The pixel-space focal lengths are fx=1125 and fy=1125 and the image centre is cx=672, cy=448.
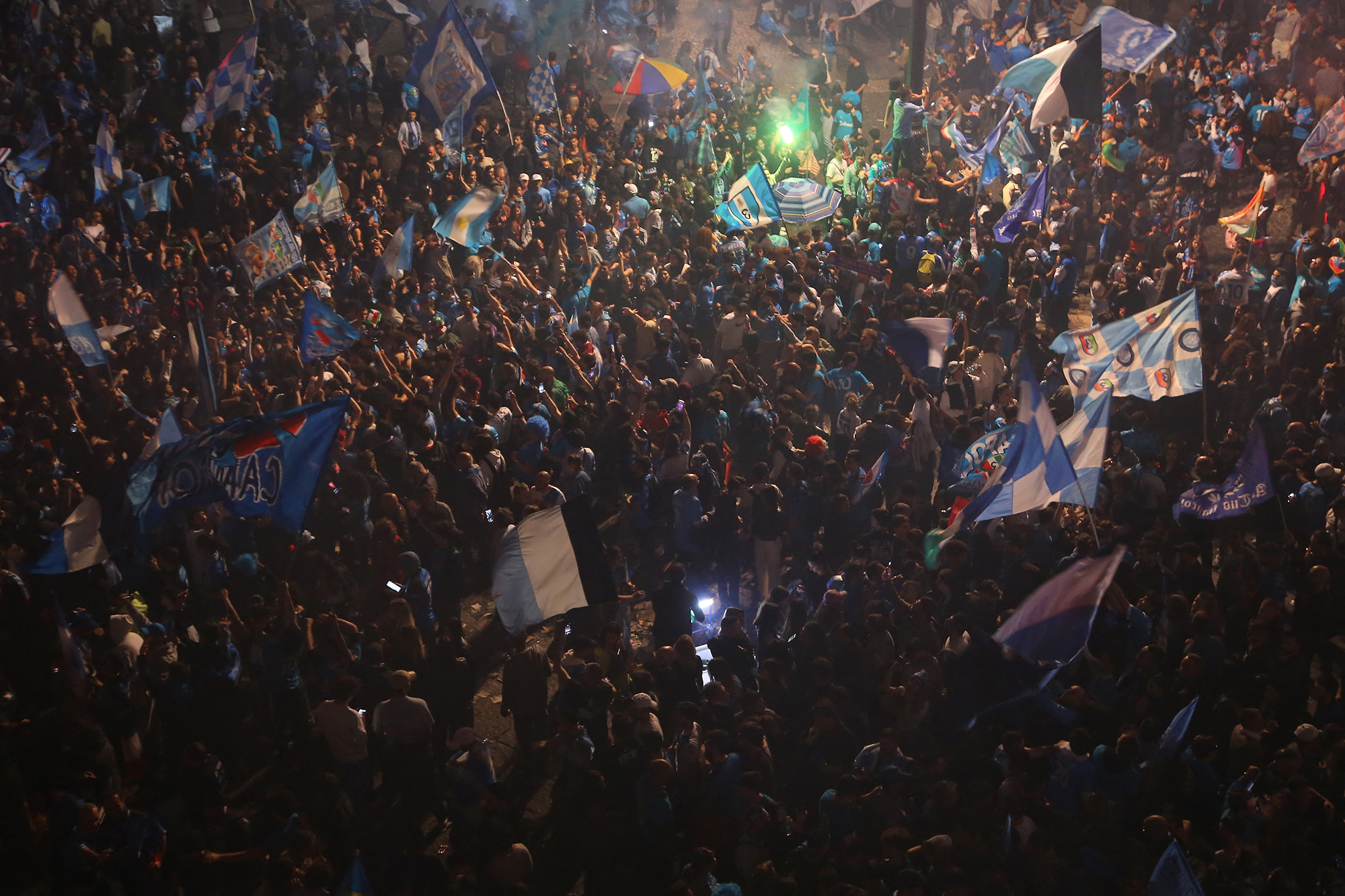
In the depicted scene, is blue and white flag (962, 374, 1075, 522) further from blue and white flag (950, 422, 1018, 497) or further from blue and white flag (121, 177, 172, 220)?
blue and white flag (121, 177, 172, 220)

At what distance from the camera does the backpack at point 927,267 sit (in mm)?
17734

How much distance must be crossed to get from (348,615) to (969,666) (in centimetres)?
608

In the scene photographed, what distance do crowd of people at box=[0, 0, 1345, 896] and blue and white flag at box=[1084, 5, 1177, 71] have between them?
1830 mm

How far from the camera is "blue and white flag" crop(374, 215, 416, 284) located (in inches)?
633

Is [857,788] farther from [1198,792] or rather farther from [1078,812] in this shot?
[1198,792]

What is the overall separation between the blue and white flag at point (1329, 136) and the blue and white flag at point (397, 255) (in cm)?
1375

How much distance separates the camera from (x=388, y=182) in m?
23.5

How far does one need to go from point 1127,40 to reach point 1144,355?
11215 millimetres

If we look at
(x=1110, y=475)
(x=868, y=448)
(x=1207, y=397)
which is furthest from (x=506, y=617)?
(x=1207, y=397)

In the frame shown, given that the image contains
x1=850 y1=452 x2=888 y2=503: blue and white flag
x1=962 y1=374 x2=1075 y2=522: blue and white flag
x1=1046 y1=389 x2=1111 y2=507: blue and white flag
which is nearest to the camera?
x1=962 y1=374 x2=1075 y2=522: blue and white flag

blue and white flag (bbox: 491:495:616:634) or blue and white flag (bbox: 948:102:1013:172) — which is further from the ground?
blue and white flag (bbox: 948:102:1013:172)

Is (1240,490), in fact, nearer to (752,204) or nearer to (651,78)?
(752,204)

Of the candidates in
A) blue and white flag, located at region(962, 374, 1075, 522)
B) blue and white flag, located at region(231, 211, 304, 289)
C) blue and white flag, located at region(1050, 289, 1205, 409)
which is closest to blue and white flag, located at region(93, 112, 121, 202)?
blue and white flag, located at region(231, 211, 304, 289)

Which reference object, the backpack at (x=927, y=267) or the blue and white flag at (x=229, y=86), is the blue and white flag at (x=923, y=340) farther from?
the blue and white flag at (x=229, y=86)
